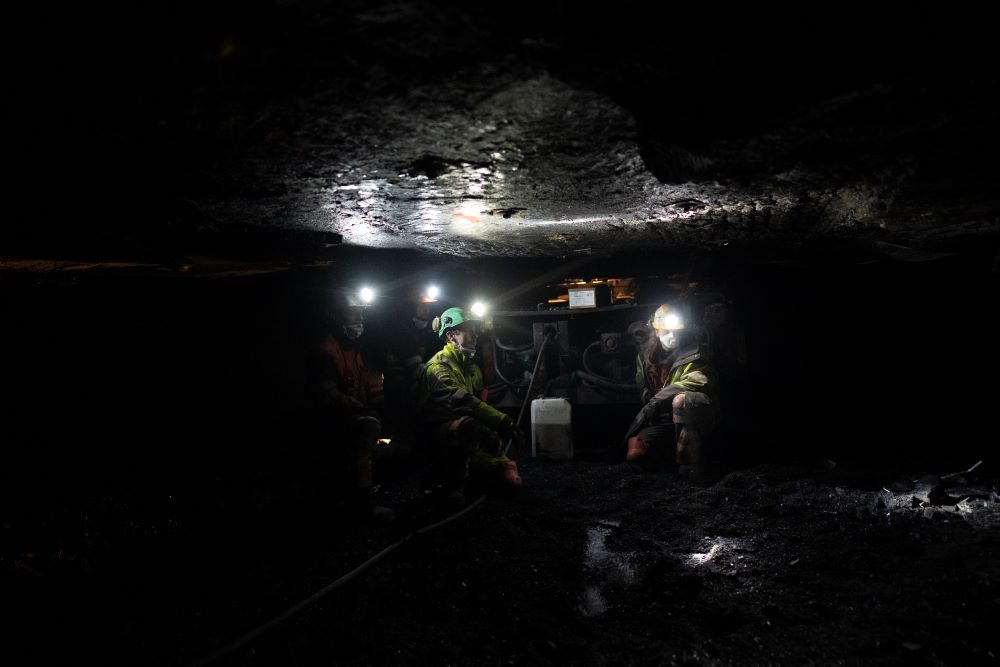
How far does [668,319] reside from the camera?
26.0 ft

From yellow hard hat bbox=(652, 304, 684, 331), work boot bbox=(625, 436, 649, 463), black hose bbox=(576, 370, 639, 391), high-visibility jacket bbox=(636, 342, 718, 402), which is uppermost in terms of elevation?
yellow hard hat bbox=(652, 304, 684, 331)

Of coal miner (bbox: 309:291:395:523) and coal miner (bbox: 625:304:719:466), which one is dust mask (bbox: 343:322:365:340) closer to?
coal miner (bbox: 309:291:395:523)

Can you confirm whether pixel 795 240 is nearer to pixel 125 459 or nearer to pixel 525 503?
pixel 525 503

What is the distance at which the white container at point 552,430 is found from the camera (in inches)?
326

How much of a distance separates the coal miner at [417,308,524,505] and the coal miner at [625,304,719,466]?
2.28 metres

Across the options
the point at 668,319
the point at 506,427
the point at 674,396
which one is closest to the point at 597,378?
the point at 668,319

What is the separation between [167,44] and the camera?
157 cm

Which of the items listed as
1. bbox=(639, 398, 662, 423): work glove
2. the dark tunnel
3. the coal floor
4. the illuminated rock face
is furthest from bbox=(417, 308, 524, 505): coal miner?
the illuminated rock face

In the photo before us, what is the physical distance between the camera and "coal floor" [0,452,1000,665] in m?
2.93

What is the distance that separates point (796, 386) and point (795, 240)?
5631 millimetres

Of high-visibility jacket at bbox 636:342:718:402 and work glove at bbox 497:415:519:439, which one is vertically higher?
high-visibility jacket at bbox 636:342:718:402

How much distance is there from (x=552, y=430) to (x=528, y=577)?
176 inches

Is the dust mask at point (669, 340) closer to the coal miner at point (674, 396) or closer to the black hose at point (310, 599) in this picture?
the coal miner at point (674, 396)

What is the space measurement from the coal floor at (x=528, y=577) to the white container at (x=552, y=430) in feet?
7.54
